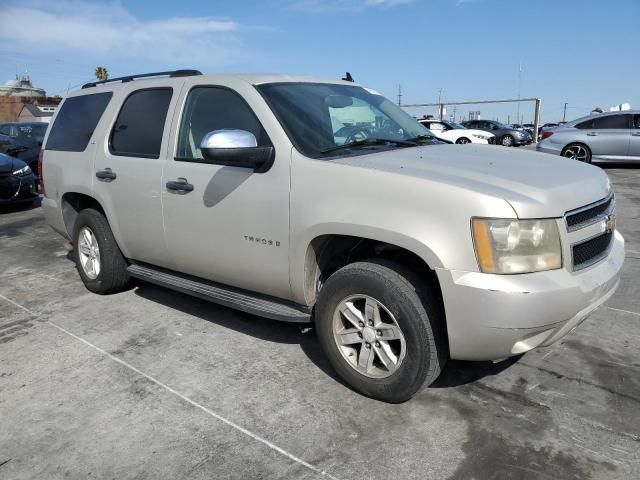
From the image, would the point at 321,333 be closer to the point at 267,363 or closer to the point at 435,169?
the point at 267,363

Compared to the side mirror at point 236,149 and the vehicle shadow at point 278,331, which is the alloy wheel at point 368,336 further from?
the side mirror at point 236,149

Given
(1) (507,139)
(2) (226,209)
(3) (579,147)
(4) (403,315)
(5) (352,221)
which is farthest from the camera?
(1) (507,139)

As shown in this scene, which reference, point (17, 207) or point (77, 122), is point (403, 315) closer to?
point (77, 122)

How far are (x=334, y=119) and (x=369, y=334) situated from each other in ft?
4.84

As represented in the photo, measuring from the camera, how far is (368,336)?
9.66 feet

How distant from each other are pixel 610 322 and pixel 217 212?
118 inches

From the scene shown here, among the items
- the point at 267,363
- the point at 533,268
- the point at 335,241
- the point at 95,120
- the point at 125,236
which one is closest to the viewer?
the point at 533,268

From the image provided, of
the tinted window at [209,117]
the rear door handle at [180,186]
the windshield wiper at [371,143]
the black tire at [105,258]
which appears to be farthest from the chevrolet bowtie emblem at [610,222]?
the black tire at [105,258]

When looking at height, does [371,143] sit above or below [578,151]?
above

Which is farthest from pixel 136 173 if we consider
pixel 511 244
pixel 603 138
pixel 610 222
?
pixel 603 138

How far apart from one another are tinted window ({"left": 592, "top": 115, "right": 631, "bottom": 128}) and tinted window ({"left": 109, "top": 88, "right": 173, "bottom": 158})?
1282 centimetres

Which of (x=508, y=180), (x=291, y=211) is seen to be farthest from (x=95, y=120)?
(x=508, y=180)

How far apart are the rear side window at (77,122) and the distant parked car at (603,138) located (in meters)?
12.0

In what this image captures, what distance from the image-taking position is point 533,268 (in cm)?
251
